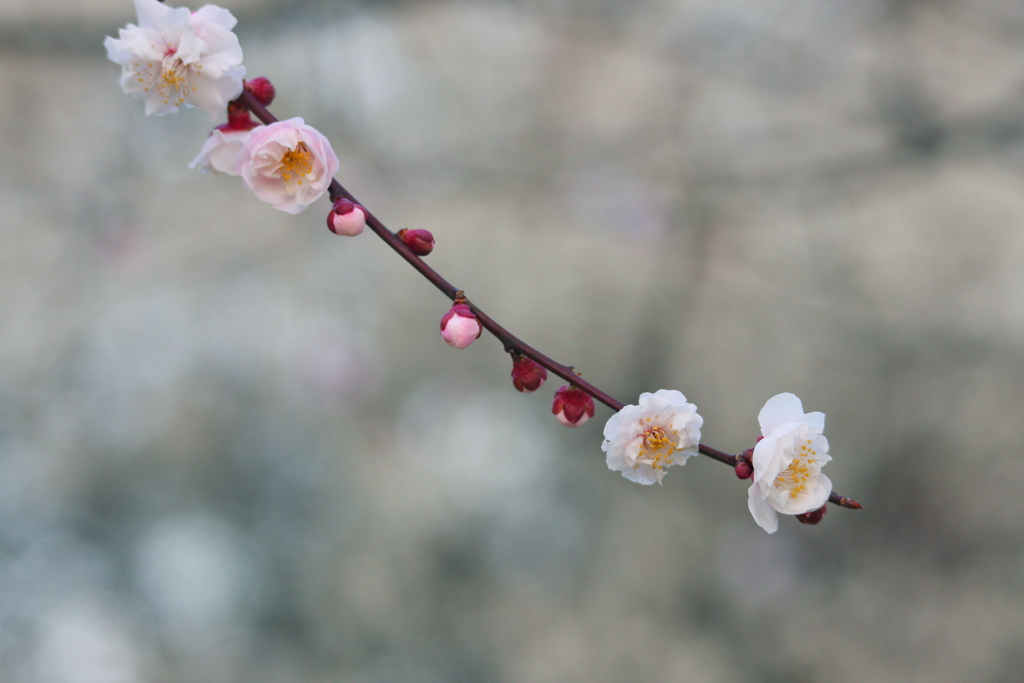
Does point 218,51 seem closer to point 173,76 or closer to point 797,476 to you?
point 173,76

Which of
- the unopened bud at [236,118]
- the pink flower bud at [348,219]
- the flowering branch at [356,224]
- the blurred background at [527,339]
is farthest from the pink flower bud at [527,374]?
the blurred background at [527,339]

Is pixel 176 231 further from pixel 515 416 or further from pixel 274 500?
pixel 515 416

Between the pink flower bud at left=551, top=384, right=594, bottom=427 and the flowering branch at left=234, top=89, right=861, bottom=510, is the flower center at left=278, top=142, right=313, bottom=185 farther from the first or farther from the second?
the pink flower bud at left=551, top=384, right=594, bottom=427

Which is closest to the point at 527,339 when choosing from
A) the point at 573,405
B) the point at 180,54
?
the point at 573,405

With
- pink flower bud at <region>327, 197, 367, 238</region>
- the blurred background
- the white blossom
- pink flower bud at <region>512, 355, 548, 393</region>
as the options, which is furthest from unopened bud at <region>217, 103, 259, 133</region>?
the blurred background

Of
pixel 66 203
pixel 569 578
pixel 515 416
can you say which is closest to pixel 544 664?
pixel 569 578

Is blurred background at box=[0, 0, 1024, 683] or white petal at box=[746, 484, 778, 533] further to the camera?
blurred background at box=[0, 0, 1024, 683]

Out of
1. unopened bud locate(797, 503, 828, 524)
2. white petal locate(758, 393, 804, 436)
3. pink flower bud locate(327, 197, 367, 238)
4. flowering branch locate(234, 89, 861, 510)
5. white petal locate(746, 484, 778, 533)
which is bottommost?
unopened bud locate(797, 503, 828, 524)
